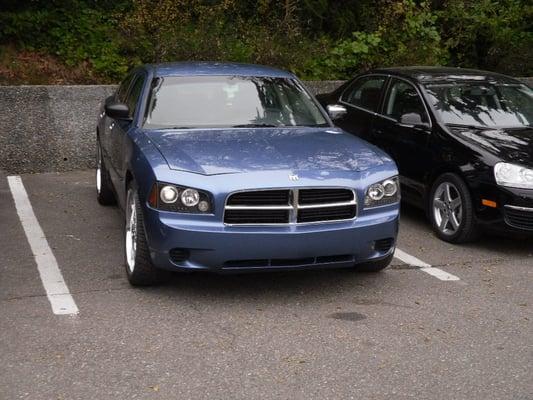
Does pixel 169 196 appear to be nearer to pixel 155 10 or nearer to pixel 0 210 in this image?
pixel 0 210

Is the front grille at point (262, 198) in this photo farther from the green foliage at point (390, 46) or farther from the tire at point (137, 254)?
the green foliage at point (390, 46)

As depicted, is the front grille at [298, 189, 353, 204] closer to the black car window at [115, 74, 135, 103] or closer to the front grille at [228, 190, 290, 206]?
the front grille at [228, 190, 290, 206]

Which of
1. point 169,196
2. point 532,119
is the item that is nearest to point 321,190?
point 169,196

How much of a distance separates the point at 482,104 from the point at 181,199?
3972 millimetres

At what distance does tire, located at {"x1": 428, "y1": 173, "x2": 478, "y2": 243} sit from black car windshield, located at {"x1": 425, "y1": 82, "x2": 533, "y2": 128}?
2.22 ft

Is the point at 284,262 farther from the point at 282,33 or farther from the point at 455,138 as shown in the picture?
the point at 282,33

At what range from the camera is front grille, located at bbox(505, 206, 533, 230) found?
6.79 m

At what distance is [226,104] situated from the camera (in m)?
6.73

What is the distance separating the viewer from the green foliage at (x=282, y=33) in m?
12.2

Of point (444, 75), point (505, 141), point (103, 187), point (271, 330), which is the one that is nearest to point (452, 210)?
point (505, 141)

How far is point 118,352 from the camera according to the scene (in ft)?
15.4

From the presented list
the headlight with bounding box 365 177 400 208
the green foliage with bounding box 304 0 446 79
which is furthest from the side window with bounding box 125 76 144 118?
the green foliage with bounding box 304 0 446 79

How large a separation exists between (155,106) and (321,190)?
6.22 feet

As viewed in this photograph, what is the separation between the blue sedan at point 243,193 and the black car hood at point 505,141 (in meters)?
1.48
